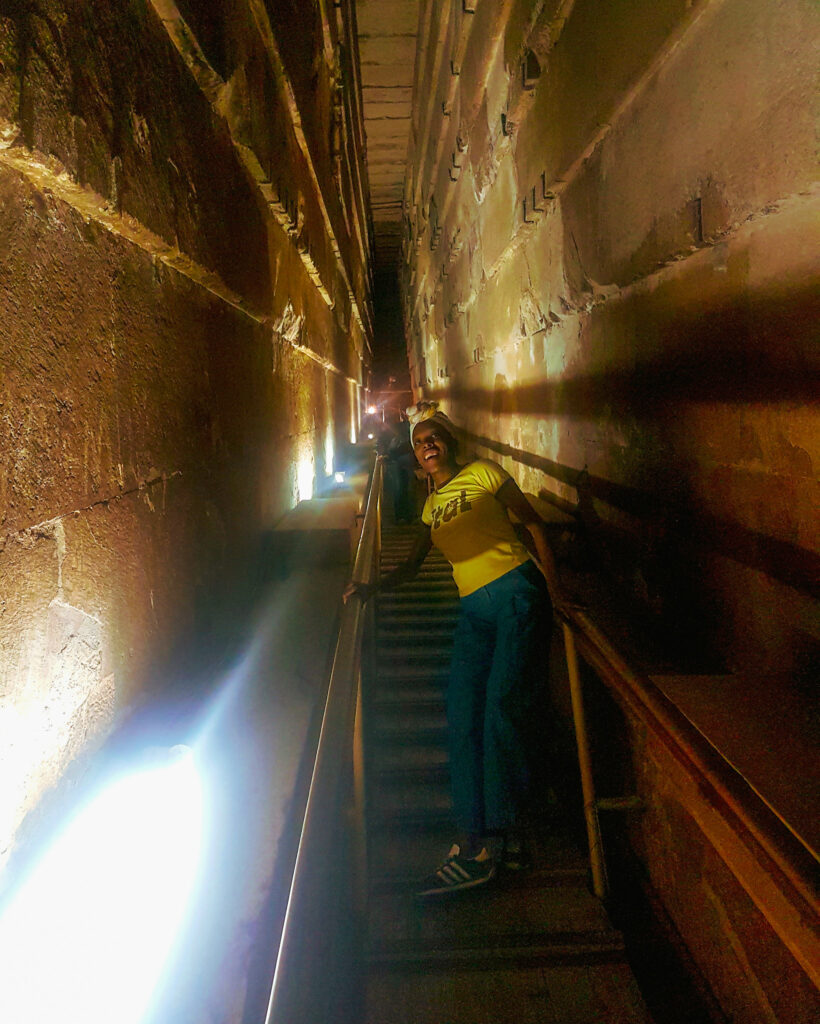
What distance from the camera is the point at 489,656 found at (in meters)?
2.71

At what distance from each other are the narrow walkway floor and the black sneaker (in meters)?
0.05

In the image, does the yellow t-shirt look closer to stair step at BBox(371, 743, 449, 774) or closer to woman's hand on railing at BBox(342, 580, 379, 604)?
woman's hand on railing at BBox(342, 580, 379, 604)

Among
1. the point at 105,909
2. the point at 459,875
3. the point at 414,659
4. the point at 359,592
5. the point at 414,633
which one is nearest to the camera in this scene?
the point at 105,909

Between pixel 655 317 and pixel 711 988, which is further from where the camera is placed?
pixel 655 317

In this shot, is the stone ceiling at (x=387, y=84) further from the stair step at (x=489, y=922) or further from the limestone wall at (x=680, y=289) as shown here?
the stair step at (x=489, y=922)

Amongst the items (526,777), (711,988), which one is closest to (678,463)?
(526,777)

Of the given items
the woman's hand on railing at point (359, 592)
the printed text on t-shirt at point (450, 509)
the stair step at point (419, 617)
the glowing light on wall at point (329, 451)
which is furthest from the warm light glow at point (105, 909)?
the glowing light on wall at point (329, 451)

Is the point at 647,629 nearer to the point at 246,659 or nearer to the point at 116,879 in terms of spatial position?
the point at 246,659

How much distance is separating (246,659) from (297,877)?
1512 millimetres

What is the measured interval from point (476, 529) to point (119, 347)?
5.70 feet

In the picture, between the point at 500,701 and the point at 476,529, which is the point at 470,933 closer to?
the point at 500,701

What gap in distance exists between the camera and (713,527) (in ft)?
6.68

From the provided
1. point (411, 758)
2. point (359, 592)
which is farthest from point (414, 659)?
point (359, 592)

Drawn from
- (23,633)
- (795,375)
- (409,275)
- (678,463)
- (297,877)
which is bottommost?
(297,877)
